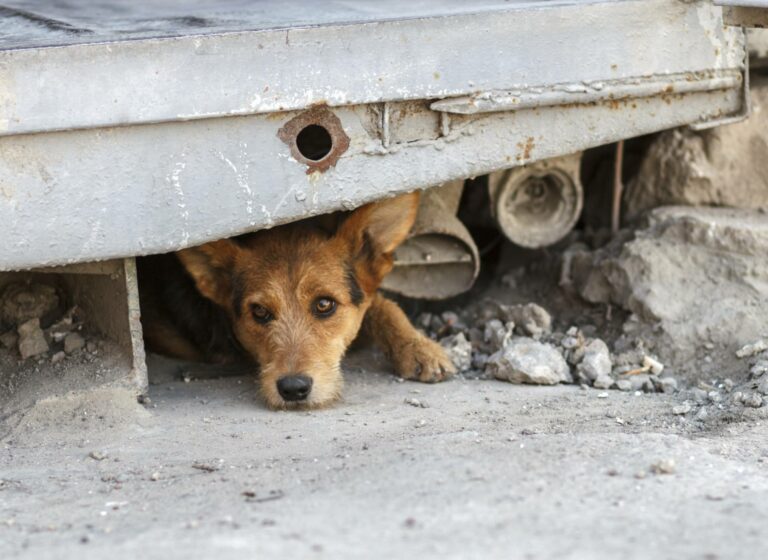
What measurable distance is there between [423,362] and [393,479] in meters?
1.84

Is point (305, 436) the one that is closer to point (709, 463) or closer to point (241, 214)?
point (241, 214)

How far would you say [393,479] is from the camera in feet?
12.1

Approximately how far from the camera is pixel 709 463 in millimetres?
3760

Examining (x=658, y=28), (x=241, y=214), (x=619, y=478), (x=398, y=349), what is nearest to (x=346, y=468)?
(x=619, y=478)

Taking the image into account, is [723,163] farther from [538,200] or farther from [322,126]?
[322,126]

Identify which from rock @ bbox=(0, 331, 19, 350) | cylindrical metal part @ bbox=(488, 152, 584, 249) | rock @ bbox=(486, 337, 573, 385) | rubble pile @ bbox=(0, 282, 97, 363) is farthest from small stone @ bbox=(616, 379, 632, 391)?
rock @ bbox=(0, 331, 19, 350)

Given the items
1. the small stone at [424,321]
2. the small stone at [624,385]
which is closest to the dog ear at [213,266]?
the small stone at [424,321]

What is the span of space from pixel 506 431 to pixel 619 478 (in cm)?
88

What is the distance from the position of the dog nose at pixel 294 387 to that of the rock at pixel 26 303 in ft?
4.32

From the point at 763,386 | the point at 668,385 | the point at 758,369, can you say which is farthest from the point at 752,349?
the point at 668,385

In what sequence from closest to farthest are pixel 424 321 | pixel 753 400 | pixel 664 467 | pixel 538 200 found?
1. pixel 664 467
2. pixel 753 400
3. pixel 538 200
4. pixel 424 321

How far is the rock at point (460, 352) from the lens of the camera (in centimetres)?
566

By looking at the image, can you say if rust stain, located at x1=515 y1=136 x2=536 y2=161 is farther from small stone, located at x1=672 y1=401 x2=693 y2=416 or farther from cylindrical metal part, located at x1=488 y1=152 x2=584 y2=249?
small stone, located at x1=672 y1=401 x2=693 y2=416

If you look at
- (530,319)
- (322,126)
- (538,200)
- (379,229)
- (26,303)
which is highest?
(322,126)
